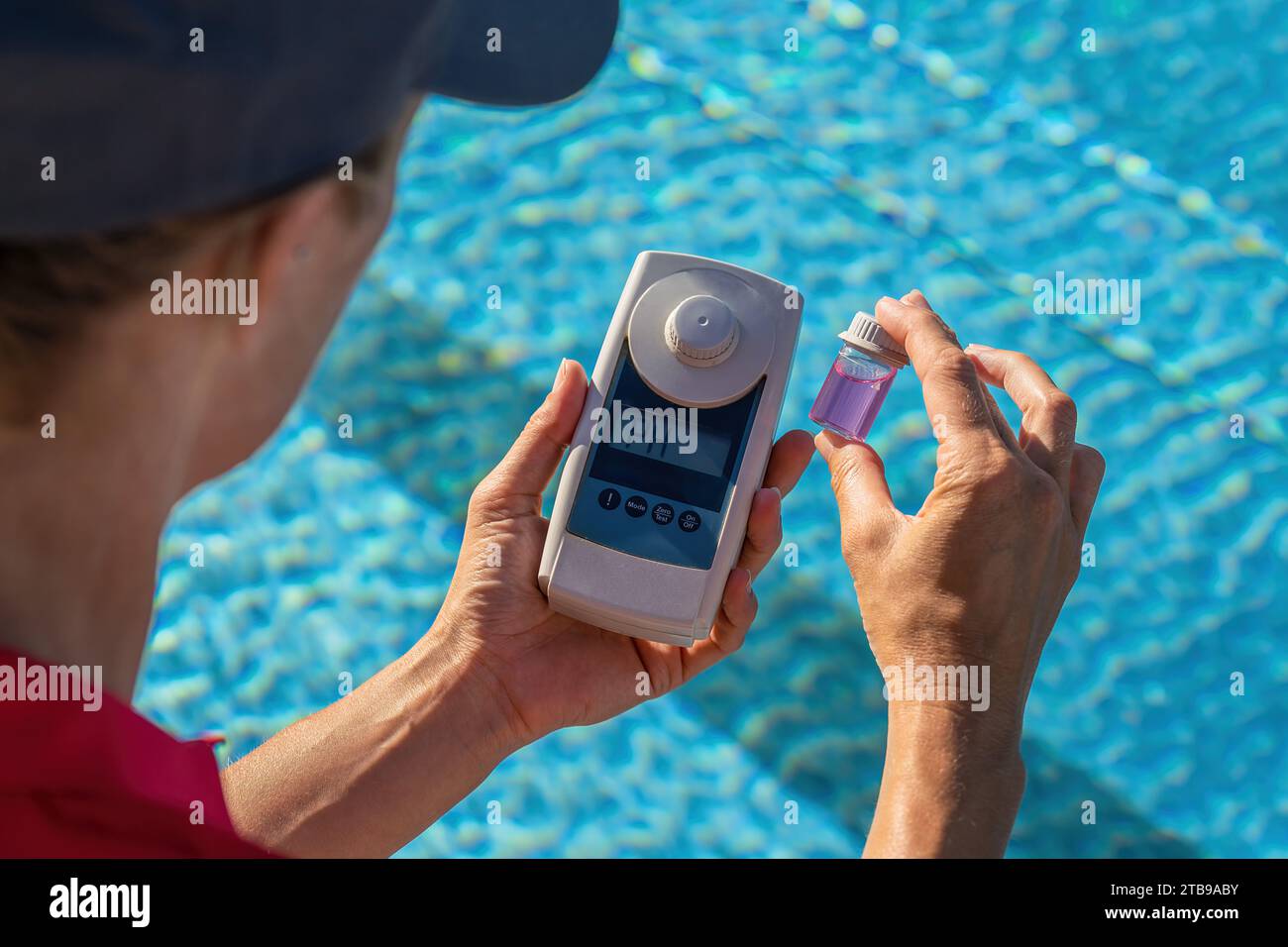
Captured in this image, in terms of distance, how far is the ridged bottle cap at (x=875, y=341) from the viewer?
3.25 ft

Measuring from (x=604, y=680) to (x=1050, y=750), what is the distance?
2.09ft

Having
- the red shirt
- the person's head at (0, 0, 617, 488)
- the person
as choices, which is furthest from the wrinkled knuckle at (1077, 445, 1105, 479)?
the red shirt

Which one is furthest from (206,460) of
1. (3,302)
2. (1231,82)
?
(1231,82)

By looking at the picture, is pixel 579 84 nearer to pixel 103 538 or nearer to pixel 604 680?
pixel 103 538

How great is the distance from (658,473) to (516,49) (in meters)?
0.46

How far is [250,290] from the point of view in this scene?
0.56 metres

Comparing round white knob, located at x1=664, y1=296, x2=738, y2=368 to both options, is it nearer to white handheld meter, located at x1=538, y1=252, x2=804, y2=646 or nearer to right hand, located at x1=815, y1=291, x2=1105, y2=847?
white handheld meter, located at x1=538, y1=252, x2=804, y2=646

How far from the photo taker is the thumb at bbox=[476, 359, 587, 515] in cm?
102

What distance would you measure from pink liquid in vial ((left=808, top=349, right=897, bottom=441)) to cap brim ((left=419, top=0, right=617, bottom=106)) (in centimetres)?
45

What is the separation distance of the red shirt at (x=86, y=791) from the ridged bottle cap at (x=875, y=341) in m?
0.64

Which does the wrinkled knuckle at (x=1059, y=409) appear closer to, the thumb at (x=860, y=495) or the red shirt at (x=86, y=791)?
the thumb at (x=860, y=495)

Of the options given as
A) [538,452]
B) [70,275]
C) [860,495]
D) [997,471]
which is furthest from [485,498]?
[70,275]

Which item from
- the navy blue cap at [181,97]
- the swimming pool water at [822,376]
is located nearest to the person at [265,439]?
the navy blue cap at [181,97]

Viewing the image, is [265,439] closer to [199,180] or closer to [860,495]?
[199,180]
